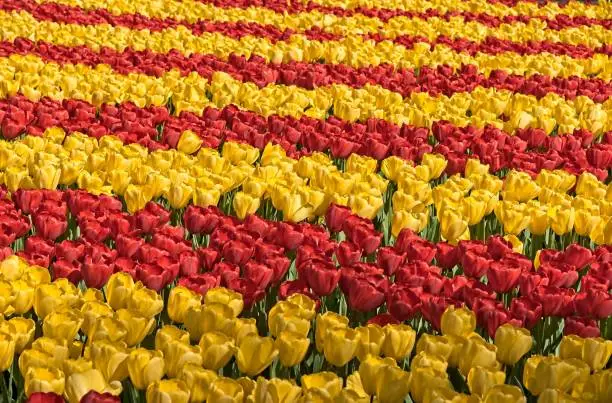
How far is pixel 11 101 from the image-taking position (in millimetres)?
6062

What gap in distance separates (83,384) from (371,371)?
0.65m

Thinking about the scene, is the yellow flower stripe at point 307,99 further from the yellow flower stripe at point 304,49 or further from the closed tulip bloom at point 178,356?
the closed tulip bloom at point 178,356

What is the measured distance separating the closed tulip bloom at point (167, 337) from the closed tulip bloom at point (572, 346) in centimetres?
94

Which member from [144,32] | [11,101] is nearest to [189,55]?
[144,32]

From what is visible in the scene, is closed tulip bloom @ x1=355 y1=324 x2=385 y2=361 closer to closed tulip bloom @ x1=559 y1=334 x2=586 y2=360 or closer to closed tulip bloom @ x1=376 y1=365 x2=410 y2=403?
closed tulip bloom @ x1=376 y1=365 x2=410 y2=403

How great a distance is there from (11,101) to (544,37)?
5675 mm

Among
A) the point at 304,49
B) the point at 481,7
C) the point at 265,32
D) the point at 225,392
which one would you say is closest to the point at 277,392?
the point at 225,392

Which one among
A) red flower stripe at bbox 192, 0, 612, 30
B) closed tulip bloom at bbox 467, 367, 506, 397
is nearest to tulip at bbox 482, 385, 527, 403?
closed tulip bloom at bbox 467, 367, 506, 397

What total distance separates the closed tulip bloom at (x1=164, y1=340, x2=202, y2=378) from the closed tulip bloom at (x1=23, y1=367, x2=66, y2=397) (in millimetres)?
260

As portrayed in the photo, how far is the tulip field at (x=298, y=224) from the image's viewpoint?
2.66 m

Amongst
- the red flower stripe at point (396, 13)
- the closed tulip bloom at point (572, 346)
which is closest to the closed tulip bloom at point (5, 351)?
the closed tulip bloom at point (572, 346)

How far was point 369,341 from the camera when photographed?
109 inches

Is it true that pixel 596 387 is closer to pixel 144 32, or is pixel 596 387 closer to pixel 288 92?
pixel 288 92

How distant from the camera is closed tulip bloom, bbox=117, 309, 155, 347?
2.79 meters
